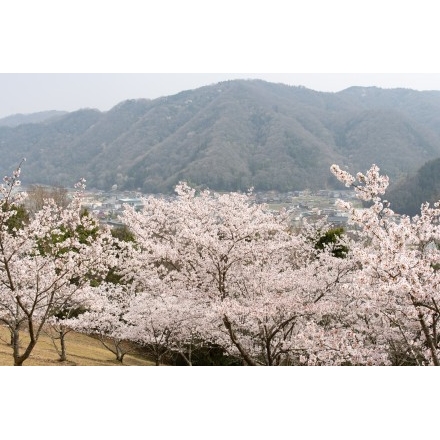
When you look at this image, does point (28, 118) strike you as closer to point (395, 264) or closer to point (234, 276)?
point (234, 276)

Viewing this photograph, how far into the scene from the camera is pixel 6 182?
6.04m

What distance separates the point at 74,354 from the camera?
1340 centimetres

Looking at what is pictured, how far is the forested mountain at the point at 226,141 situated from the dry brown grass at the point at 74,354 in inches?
1026

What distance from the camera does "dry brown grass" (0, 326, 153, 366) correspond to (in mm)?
10836

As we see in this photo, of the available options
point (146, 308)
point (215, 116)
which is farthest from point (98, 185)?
point (146, 308)

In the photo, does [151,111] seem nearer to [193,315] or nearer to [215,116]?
[215,116]

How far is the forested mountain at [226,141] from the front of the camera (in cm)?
5034

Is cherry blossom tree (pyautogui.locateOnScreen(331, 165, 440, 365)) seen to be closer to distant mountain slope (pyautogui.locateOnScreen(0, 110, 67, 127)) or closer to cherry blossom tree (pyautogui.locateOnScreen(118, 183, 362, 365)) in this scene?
cherry blossom tree (pyautogui.locateOnScreen(118, 183, 362, 365))

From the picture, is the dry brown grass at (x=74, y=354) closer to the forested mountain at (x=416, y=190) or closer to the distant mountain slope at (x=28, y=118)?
the forested mountain at (x=416, y=190)

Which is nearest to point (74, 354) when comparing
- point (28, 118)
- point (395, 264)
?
point (395, 264)

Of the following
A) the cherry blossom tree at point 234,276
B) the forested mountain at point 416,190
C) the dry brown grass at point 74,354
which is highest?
the forested mountain at point 416,190

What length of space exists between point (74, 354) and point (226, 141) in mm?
47986

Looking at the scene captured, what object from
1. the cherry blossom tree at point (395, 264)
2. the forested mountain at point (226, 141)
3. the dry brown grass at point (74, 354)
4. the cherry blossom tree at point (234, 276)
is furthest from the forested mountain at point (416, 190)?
the cherry blossom tree at point (395, 264)
